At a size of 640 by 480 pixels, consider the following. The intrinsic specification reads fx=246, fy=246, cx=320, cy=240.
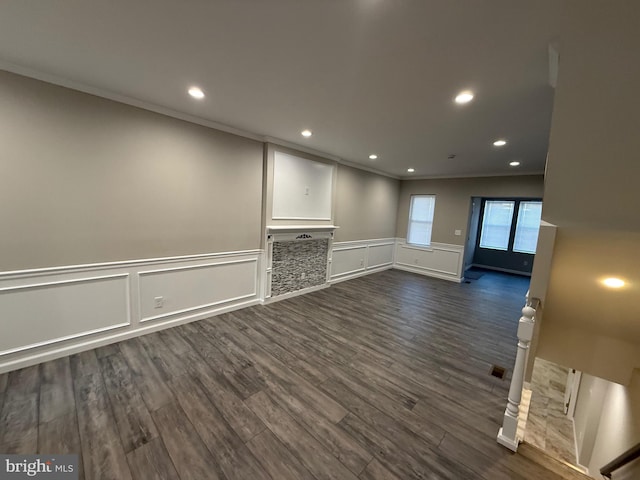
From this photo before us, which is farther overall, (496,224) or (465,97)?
(496,224)

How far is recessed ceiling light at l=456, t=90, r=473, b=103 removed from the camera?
6.87 ft

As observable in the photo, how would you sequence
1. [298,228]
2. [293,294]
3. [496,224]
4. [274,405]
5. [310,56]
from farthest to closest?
[496,224]
[293,294]
[298,228]
[274,405]
[310,56]

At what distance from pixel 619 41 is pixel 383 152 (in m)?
3.64

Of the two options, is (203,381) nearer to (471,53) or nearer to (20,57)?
(20,57)

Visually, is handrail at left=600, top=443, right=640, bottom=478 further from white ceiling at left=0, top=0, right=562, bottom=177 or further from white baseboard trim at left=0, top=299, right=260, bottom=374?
white baseboard trim at left=0, top=299, right=260, bottom=374

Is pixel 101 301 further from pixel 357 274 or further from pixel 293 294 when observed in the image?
pixel 357 274

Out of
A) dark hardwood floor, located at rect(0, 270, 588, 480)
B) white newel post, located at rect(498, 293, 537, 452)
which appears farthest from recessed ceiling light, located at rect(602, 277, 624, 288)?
white newel post, located at rect(498, 293, 537, 452)

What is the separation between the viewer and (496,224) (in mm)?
7797

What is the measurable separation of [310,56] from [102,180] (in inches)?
94.6

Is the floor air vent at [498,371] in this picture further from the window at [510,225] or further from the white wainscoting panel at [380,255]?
the window at [510,225]

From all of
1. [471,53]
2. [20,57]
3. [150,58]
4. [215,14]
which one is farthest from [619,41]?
[20,57]

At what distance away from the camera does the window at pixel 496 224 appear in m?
7.56

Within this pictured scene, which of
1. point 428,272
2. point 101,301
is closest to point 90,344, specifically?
point 101,301

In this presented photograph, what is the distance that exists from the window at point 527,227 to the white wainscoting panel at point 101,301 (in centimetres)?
812
